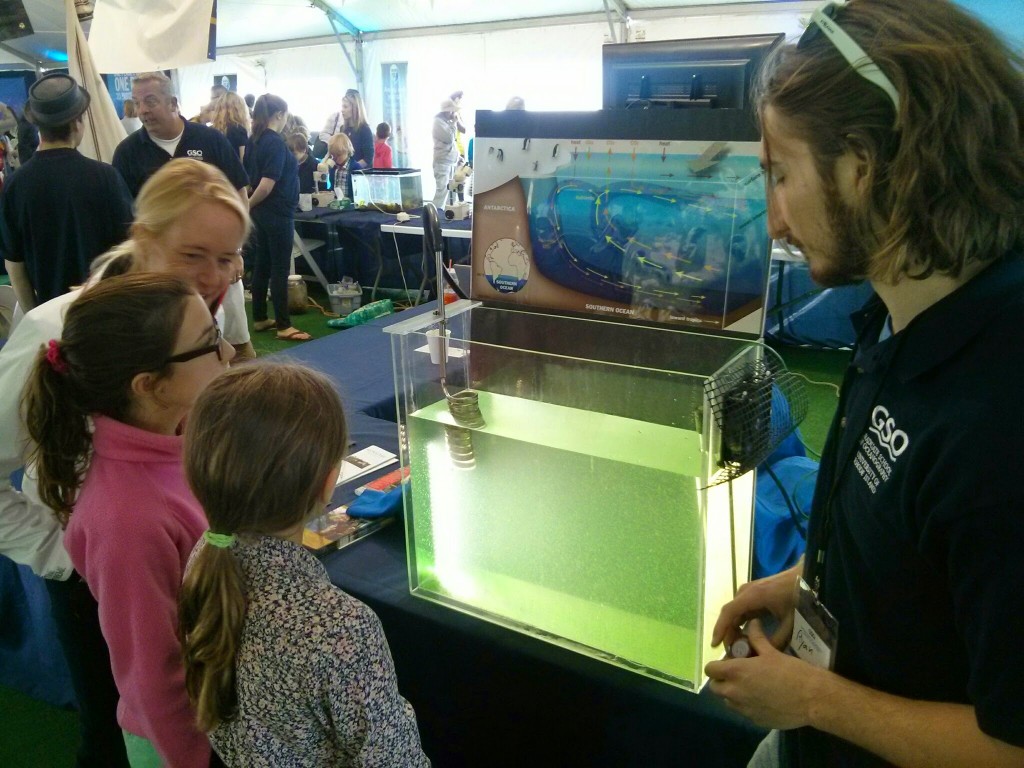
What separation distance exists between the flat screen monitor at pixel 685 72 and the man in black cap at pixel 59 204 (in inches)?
69.6

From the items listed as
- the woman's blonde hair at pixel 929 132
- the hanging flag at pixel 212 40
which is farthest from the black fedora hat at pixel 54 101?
the woman's blonde hair at pixel 929 132

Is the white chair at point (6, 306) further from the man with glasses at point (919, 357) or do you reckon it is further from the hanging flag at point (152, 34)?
the man with glasses at point (919, 357)

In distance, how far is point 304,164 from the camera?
248 inches

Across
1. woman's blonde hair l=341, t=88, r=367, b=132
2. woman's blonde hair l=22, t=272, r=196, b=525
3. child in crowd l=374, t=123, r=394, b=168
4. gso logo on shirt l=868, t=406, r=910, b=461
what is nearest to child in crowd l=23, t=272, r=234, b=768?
woman's blonde hair l=22, t=272, r=196, b=525

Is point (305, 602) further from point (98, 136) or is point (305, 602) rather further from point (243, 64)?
point (243, 64)

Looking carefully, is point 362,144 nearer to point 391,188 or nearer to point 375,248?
point 391,188

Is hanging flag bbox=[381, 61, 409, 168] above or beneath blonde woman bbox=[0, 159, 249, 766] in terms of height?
above

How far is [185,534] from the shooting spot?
100 centimetres

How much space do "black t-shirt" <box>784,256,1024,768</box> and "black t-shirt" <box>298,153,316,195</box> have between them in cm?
618

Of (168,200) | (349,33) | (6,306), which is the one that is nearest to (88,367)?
(168,200)

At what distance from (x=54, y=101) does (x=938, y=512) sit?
252cm

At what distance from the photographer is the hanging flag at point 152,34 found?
2.00 m

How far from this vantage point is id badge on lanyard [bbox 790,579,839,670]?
722mm

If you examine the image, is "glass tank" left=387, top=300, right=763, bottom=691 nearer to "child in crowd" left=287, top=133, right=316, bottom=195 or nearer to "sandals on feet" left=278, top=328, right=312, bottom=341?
"sandals on feet" left=278, top=328, right=312, bottom=341
